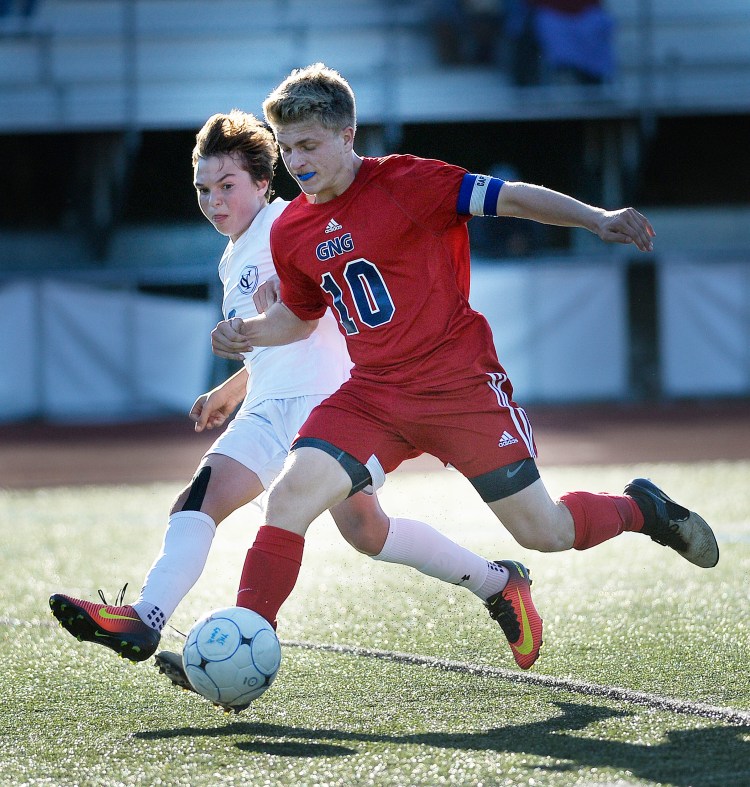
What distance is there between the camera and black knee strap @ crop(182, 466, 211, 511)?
12.8 ft

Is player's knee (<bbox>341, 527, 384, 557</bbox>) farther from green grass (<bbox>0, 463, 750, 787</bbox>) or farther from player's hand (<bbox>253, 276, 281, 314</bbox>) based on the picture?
player's hand (<bbox>253, 276, 281, 314</bbox>)

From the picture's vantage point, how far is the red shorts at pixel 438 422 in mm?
3711

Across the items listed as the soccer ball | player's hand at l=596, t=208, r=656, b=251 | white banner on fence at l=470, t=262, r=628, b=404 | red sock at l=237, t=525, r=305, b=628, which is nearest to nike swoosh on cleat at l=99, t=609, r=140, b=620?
the soccer ball

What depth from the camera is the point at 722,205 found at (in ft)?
63.1

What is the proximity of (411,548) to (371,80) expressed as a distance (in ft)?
48.5

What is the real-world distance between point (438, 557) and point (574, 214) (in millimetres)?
1280

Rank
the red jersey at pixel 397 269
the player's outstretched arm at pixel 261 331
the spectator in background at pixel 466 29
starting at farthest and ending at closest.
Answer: the spectator in background at pixel 466 29 < the player's outstretched arm at pixel 261 331 < the red jersey at pixel 397 269

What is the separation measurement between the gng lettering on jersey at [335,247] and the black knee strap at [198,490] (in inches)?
31.6

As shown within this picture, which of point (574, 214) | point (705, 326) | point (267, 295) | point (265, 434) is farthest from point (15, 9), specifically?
point (574, 214)

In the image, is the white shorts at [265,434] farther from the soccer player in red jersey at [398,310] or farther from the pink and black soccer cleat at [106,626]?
the pink and black soccer cleat at [106,626]

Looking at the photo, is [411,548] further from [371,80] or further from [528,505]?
[371,80]

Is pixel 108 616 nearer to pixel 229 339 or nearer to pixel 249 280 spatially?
pixel 229 339

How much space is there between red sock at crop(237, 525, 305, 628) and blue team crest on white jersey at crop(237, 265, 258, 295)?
121cm

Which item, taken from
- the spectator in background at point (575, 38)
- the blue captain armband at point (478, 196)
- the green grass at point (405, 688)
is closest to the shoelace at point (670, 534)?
the green grass at point (405, 688)
